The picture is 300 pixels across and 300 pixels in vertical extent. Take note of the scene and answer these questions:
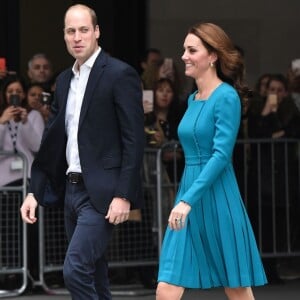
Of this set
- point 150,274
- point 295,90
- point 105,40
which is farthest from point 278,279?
point 105,40

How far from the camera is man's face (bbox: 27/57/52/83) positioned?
11109 mm

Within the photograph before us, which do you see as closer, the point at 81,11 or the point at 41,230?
the point at 81,11

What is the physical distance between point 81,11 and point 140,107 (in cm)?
63

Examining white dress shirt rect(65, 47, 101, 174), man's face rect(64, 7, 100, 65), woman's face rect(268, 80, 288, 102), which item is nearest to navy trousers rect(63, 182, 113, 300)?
white dress shirt rect(65, 47, 101, 174)

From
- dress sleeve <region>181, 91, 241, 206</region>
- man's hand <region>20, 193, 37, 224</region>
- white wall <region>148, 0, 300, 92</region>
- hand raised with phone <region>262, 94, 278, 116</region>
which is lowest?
man's hand <region>20, 193, 37, 224</region>

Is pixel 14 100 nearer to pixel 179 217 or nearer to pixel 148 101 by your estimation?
pixel 148 101

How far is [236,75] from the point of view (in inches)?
243

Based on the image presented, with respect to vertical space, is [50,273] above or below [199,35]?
below

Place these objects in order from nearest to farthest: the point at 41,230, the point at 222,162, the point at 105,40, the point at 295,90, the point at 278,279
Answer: the point at 222,162 < the point at 41,230 < the point at 278,279 < the point at 295,90 < the point at 105,40

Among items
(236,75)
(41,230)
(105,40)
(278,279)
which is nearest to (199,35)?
(236,75)

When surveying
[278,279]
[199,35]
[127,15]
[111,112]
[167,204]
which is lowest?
[278,279]

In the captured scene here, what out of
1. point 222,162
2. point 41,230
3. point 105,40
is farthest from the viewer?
point 105,40

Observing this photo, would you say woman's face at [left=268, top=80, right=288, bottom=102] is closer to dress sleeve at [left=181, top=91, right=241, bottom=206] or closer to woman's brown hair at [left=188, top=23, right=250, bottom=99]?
woman's brown hair at [left=188, top=23, right=250, bottom=99]

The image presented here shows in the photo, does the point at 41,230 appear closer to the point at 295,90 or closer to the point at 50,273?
the point at 50,273
